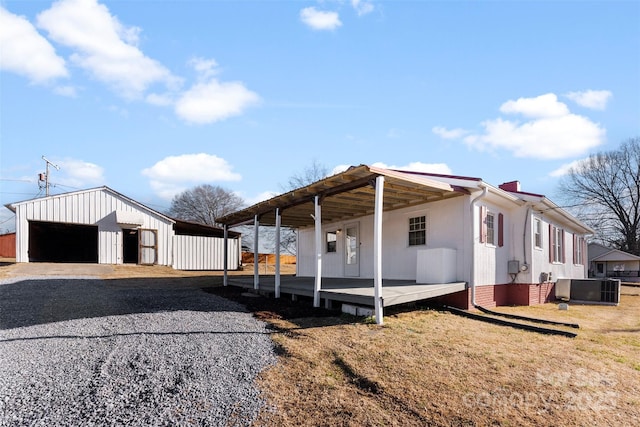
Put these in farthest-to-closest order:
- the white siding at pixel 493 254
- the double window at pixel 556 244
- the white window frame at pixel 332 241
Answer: the white window frame at pixel 332 241, the double window at pixel 556 244, the white siding at pixel 493 254

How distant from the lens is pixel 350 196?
28.9 ft

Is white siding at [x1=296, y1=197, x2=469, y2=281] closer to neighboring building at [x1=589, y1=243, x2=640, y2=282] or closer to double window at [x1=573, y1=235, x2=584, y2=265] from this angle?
double window at [x1=573, y1=235, x2=584, y2=265]

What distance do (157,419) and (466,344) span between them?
13.6 feet

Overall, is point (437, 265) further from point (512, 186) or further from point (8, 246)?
point (8, 246)

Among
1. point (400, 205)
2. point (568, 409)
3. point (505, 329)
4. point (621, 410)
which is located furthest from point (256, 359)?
point (400, 205)

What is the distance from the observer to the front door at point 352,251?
11938mm

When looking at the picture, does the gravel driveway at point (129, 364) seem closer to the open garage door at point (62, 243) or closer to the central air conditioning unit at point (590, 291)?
the central air conditioning unit at point (590, 291)

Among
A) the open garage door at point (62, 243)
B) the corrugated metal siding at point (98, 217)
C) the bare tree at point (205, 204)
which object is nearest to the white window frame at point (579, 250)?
the corrugated metal siding at point (98, 217)

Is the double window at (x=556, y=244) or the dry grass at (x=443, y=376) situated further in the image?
the double window at (x=556, y=244)

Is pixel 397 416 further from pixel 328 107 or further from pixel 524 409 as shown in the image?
pixel 328 107

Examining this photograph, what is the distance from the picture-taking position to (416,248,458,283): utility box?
8.56 meters

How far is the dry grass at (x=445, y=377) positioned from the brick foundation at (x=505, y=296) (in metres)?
1.93

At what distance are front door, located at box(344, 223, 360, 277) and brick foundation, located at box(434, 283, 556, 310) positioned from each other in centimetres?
349

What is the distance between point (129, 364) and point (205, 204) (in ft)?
121
